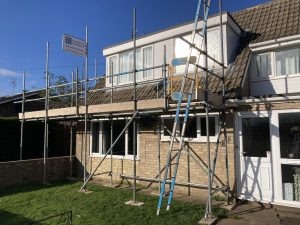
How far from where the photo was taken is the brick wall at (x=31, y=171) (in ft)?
33.3

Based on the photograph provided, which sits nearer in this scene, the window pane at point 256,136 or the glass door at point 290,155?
the glass door at point 290,155

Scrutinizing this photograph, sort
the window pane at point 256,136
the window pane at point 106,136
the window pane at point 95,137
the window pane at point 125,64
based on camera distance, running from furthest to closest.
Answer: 1. the window pane at point 125,64
2. the window pane at point 95,137
3. the window pane at point 106,136
4. the window pane at point 256,136

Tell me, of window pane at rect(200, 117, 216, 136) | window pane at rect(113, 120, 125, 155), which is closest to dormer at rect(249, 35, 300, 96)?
window pane at rect(200, 117, 216, 136)

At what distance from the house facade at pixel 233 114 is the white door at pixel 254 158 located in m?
0.03

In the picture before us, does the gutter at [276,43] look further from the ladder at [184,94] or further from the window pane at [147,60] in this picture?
the window pane at [147,60]

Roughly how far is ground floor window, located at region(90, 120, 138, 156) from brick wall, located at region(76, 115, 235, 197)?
36 centimetres

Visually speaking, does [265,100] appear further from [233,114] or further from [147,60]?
[147,60]

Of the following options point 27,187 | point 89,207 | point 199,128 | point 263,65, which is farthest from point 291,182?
point 27,187

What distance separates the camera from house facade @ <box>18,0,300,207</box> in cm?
747

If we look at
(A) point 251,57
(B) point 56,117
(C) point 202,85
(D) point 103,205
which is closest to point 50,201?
(D) point 103,205

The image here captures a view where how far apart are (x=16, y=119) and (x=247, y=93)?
1001cm

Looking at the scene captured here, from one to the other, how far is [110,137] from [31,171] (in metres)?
3.24

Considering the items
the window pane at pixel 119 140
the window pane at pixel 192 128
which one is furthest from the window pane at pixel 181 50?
the window pane at pixel 119 140

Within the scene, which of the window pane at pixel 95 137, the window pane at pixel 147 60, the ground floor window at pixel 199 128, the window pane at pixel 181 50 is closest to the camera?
the ground floor window at pixel 199 128
